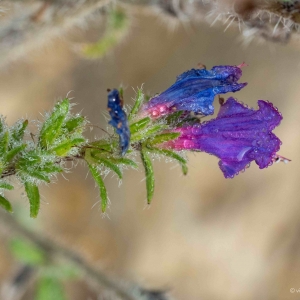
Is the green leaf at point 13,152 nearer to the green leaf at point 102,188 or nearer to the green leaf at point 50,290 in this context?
the green leaf at point 102,188

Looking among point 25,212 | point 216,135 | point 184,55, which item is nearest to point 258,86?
point 184,55

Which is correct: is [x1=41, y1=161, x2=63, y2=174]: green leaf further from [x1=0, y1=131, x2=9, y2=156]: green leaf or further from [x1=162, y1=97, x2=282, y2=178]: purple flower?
[x1=162, y1=97, x2=282, y2=178]: purple flower

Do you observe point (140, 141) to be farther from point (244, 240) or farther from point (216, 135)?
point (244, 240)

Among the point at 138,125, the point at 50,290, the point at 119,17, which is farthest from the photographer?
the point at 50,290

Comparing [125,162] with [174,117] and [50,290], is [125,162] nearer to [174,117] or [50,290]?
[174,117]

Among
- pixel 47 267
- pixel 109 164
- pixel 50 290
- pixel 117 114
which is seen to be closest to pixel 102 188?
pixel 109 164

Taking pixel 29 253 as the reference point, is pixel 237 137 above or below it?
above
